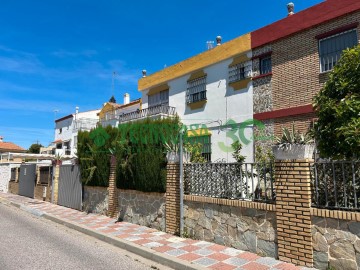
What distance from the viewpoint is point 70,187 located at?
14.1 meters

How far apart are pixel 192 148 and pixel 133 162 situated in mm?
2256

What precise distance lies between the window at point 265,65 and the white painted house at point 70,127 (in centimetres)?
2597

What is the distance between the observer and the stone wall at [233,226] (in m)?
5.86

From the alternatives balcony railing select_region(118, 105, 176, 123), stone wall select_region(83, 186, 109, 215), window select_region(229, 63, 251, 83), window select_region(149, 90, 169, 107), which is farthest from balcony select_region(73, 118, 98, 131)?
window select_region(229, 63, 251, 83)

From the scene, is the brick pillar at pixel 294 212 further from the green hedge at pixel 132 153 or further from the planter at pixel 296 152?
the green hedge at pixel 132 153

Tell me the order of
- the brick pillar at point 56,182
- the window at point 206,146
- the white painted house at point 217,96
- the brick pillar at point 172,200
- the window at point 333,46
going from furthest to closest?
the window at point 206,146 < the brick pillar at point 56,182 < the white painted house at point 217,96 < the window at point 333,46 < the brick pillar at point 172,200

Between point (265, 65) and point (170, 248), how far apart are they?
9822 mm

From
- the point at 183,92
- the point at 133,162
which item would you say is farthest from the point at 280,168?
the point at 183,92

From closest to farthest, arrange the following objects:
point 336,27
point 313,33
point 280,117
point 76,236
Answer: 1. point 76,236
2. point 336,27
3. point 313,33
4. point 280,117

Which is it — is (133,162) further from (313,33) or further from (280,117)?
(313,33)

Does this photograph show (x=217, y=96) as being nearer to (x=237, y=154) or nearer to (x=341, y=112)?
(x=237, y=154)

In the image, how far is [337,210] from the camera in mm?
4926

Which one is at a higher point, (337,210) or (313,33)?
(313,33)

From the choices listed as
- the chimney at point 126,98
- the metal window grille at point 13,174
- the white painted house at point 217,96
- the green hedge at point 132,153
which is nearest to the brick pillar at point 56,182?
the green hedge at point 132,153
